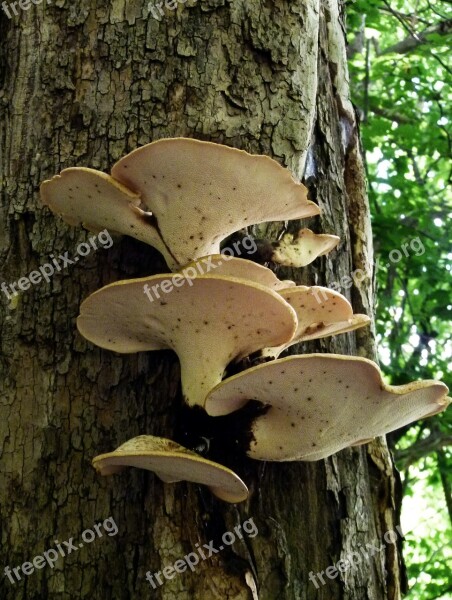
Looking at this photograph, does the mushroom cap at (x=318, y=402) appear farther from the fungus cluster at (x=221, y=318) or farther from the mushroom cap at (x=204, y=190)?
the mushroom cap at (x=204, y=190)

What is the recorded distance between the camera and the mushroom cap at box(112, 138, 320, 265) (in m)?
1.78

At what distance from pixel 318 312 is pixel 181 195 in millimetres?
581

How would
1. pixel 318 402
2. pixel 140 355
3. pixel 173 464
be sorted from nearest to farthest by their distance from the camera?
pixel 173 464, pixel 318 402, pixel 140 355

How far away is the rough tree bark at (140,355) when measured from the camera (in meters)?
1.92

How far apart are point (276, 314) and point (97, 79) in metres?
1.25

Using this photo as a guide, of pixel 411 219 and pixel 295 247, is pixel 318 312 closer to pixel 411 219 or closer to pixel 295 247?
pixel 295 247

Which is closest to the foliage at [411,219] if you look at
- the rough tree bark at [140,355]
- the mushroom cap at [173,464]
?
the rough tree bark at [140,355]

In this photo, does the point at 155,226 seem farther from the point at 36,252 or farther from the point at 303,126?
the point at 303,126

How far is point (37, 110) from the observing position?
2445mm

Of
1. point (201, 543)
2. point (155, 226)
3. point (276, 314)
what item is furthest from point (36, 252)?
point (201, 543)

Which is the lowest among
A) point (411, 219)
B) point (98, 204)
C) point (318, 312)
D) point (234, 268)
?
point (411, 219)

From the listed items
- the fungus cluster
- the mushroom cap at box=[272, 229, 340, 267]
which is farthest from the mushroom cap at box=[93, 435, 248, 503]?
the mushroom cap at box=[272, 229, 340, 267]

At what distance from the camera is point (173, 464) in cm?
166

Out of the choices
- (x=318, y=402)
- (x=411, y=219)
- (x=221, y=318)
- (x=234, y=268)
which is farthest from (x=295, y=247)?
(x=411, y=219)
